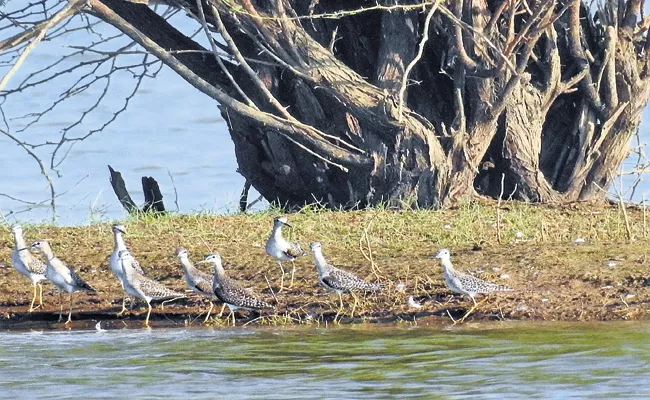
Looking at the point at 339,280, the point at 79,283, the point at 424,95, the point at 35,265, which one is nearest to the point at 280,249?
the point at 339,280

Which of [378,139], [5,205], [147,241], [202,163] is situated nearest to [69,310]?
[147,241]

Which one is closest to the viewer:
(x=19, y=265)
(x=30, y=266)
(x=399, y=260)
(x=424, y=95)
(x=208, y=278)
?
(x=208, y=278)

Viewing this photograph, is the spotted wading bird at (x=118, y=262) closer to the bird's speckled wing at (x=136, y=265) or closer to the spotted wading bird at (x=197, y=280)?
the bird's speckled wing at (x=136, y=265)

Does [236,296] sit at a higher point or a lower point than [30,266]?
lower

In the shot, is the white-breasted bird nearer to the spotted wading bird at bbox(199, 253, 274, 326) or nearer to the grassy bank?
the grassy bank

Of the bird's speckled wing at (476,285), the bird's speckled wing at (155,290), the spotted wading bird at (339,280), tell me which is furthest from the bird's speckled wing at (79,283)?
the bird's speckled wing at (476,285)

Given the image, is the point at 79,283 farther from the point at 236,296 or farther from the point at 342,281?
the point at 342,281

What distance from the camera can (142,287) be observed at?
1098 centimetres

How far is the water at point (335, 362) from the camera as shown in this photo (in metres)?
8.96

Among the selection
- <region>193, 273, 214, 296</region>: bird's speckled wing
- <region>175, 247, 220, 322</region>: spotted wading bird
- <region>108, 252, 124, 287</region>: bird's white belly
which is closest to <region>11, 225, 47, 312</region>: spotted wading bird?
<region>108, 252, 124, 287</region>: bird's white belly

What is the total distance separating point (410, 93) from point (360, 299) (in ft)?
12.7

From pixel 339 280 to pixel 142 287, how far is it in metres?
1.43

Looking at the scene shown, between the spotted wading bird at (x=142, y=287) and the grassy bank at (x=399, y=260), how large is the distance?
0.69 ft

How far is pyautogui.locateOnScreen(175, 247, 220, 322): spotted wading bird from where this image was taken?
11102 millimetres
